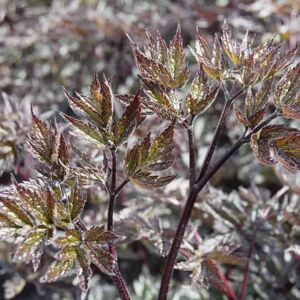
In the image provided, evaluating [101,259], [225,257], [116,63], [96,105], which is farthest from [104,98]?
[116,63]

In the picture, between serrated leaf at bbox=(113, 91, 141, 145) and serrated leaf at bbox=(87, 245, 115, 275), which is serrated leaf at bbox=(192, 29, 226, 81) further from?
serrated leaf at bbox=(87, 245, 115, 275)

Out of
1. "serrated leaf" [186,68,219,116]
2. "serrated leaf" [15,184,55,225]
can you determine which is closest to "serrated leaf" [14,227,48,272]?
"serrated leaf" [15,184,55,225]

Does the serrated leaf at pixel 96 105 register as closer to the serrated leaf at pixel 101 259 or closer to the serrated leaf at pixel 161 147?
the serrated leaf at pixel 161 147

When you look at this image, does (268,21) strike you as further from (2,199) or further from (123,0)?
(2,199)

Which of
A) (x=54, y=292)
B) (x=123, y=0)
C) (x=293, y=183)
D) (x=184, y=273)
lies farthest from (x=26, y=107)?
(x=123, y=0)

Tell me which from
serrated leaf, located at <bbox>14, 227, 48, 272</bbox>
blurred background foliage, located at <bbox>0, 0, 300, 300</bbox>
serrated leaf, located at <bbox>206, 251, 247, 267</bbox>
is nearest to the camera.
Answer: serrated leaf, located at <bbox>14, 227, 48, 272</bbox>

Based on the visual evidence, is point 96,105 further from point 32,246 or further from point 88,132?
point 32,246
